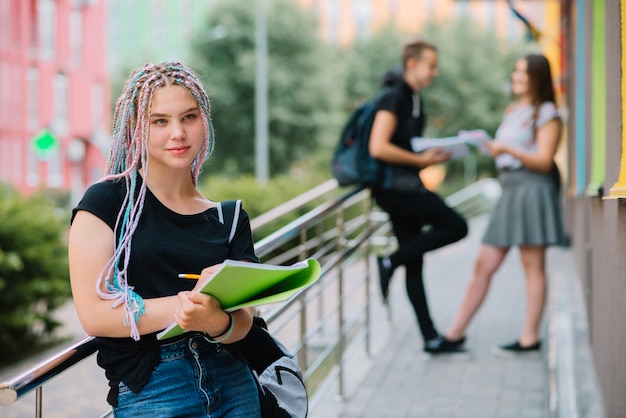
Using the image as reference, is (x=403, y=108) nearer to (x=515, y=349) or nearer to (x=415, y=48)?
(x=415, y=48)

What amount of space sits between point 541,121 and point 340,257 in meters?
1.45

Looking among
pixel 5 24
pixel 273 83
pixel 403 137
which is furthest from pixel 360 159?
pixel 5 24

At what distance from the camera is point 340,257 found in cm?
542

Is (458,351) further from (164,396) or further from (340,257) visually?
(164,396)

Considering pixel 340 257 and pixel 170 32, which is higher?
pixel 170 32

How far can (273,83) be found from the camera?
34.7 meters

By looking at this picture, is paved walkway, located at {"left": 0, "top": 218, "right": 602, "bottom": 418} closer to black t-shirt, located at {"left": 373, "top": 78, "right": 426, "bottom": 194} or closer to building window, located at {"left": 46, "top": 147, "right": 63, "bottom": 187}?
black t-shirt, located at {"left": 373, "top": 78, "right": 426, "bottom": 194}

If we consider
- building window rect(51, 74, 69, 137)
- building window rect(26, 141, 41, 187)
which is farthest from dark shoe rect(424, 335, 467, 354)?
building window rect(51, 74, 69, 137)

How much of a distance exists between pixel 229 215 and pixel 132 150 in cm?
31

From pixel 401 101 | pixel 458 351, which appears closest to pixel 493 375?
pixel 458 351

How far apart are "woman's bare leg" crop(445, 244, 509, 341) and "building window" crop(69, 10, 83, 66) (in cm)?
3596

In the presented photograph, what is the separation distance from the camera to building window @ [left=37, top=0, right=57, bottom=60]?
122 ft

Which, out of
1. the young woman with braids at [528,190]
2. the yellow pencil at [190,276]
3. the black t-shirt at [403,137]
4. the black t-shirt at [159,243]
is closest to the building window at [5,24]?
the black t-shirt at [403,137]

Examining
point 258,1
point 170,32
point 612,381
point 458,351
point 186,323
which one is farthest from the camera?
point 170,32
